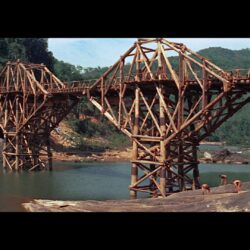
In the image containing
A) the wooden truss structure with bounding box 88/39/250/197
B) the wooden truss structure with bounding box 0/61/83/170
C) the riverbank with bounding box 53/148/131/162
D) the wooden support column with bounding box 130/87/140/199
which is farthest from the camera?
the riverbank with bounding box 53/148/131/162

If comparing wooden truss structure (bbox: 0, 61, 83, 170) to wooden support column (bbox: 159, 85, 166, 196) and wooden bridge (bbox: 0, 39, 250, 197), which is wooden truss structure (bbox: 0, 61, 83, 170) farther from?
wooden support column (bbox: 159, 85, 166, 196)

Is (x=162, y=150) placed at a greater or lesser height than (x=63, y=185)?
greater

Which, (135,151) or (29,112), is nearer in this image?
(135,151)

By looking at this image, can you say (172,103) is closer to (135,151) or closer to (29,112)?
(135,151)

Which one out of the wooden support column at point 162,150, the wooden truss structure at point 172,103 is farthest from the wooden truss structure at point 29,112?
the wooden support column at point 162,150

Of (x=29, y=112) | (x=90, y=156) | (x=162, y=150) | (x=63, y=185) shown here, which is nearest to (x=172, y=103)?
(x=162, y=150)

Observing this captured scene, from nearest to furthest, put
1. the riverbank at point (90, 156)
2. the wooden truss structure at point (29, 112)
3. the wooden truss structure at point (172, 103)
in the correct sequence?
1. the wooden truss structure at point (172, 103)
2. the wooden truss structure at point (29, 112)
3. the riverbank at point (90, 156)

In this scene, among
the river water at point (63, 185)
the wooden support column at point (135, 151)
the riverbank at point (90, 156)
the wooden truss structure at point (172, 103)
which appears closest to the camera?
the wooden truss structure at point (172, 103)

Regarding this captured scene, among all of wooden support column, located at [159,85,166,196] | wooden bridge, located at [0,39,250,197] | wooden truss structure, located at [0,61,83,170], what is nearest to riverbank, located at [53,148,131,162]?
wooden truss structure, located at [0,61,83,170]

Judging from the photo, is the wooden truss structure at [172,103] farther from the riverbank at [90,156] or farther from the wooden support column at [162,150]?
the riverbank at [90,156]
